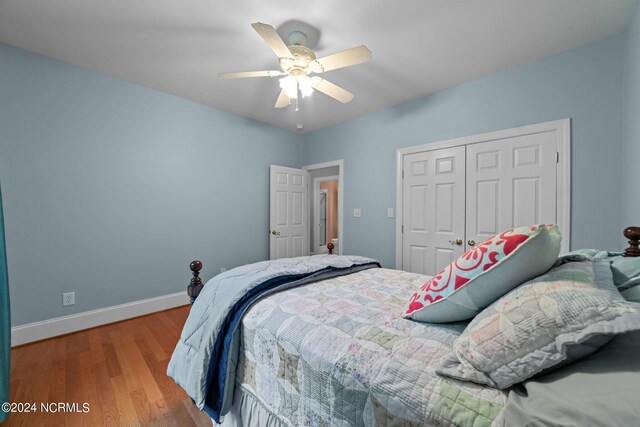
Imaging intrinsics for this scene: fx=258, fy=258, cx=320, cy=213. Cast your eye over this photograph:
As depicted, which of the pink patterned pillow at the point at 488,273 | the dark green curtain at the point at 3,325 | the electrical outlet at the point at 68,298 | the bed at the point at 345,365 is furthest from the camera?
the electrical outlet at the point at 68,298

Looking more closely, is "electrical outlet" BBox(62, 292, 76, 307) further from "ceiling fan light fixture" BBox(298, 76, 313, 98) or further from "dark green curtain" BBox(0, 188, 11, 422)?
"ceiling fan light fixture" BBox(298, 76, 313, 98)

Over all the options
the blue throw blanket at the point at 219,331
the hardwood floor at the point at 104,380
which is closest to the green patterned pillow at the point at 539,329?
the blue throw blanket at the point at 219,331

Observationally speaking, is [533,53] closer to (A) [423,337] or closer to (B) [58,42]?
(A) [423,337]

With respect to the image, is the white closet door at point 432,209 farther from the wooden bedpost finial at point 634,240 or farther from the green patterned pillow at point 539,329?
the green patterned pillow at point 539,329

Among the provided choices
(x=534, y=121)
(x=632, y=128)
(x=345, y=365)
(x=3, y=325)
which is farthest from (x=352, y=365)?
(x=534, y=121)

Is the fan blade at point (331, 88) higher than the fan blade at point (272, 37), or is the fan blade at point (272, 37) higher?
the fan blade at point (272, 37)

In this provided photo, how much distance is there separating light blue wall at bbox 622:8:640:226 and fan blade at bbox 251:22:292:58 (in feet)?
7.60

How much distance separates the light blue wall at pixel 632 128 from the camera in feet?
5.59

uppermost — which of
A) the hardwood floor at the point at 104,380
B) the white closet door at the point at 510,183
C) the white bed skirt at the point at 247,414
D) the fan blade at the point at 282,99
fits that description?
the fan blade at the point at 282,99

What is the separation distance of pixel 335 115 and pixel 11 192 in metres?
3.51

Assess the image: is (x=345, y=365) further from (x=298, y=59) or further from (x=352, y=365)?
(x=298, y=59)

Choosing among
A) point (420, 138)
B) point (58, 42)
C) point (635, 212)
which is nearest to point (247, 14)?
point (58, 42)

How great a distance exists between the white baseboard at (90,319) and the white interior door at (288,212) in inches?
59.3

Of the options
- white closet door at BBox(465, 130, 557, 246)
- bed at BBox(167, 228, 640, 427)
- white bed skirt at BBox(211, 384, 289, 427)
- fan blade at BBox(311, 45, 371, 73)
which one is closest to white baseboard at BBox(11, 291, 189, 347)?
bed at BBox(167, 228, 640, 427)
